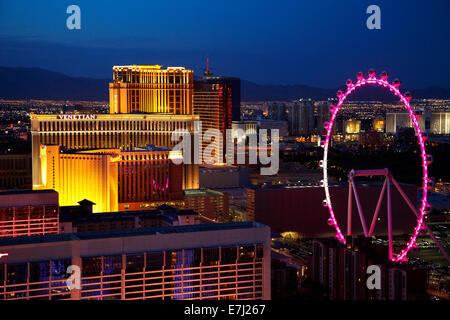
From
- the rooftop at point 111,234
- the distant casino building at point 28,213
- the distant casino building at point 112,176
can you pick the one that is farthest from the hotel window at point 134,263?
the distant casino building at point 112,176

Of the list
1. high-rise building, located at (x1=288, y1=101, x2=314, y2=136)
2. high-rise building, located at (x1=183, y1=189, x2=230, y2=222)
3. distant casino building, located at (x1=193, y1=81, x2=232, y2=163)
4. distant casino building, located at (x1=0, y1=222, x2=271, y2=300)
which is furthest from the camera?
high-rise building, located at (x1=288, y1=101, x2=314, y2=136)

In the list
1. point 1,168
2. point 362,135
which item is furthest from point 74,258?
point 362,135

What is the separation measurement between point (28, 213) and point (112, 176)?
37.0 feet

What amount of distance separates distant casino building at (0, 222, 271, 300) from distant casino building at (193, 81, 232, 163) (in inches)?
1563

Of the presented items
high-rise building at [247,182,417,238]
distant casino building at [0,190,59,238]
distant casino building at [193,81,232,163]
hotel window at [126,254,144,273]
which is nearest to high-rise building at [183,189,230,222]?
high-rise building at [247,182,417,238]

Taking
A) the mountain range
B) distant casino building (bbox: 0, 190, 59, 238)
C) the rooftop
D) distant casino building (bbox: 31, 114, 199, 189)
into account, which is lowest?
distant casino building (bbox: 0, 190, 59, 238)

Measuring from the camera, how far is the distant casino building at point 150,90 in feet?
182

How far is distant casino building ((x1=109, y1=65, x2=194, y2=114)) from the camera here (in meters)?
55.3

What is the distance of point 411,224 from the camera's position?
4184 cm

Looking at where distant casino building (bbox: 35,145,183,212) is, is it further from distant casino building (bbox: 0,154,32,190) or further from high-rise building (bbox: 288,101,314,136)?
high-rise building (bbox: 288,101,314,136)

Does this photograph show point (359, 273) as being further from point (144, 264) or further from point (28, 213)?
point (28, 213)

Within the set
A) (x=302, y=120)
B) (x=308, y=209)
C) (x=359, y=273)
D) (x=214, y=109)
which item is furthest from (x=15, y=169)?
(x=302, y=120)

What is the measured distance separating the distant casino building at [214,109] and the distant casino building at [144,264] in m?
39.7

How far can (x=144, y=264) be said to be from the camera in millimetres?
15453
